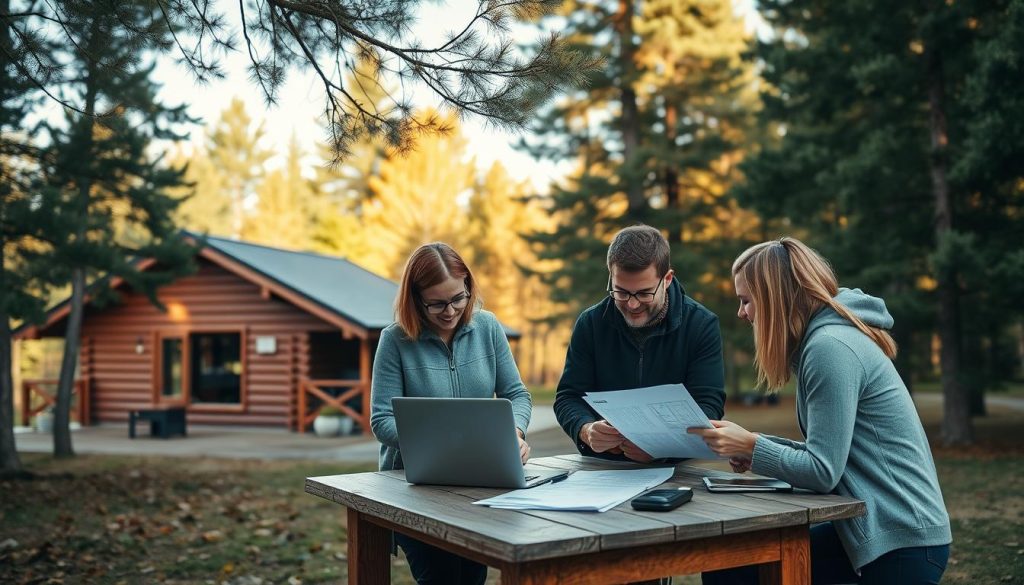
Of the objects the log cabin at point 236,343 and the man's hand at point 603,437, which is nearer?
the man's hand at point 603,437

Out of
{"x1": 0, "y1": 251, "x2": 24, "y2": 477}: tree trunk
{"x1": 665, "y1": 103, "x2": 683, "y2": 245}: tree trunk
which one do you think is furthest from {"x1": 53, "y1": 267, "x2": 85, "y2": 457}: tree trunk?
{"x1": 665, "y1": 103, "x2": 683, "y2": 245}: tree trunk

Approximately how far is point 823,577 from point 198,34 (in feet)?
Answer: 12.2

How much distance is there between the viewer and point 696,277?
18938 millimetres

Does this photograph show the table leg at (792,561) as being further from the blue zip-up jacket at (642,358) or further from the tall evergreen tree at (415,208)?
the tall evergreen tree at (415,208)

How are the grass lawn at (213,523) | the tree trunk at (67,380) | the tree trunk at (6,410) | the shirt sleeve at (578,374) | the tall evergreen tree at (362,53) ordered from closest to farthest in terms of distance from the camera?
1. the shirt sleeve at (578,374)
2. the tall evergreen tree at (362,53)
3. the grass lawn at (213,523)
4. the tree trunk at (6,410)
5. the tree trunk at (67,380)

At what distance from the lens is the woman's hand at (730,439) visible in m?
2.58

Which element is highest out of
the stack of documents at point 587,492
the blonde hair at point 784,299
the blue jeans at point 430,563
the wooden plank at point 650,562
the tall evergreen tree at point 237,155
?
the tall evergreen tree at point 237,155

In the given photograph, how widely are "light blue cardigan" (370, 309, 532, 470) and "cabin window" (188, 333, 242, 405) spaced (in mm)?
14817

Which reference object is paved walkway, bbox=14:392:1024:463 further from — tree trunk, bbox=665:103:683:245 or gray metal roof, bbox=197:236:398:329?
tree trunk, bbox=665:103:683:245

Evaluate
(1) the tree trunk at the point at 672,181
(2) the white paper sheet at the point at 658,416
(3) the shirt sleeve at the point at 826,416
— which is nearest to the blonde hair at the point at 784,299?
(3) the shirt sleeve at the point at 826,416

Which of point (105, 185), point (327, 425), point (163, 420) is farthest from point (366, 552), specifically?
point (163, 420)

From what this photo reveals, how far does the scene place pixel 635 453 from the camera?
3.13 metres

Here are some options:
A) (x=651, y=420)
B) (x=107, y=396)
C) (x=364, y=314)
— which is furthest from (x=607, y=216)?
(x=651, y=420)

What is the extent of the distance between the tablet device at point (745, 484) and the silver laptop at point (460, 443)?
1.59 ft
